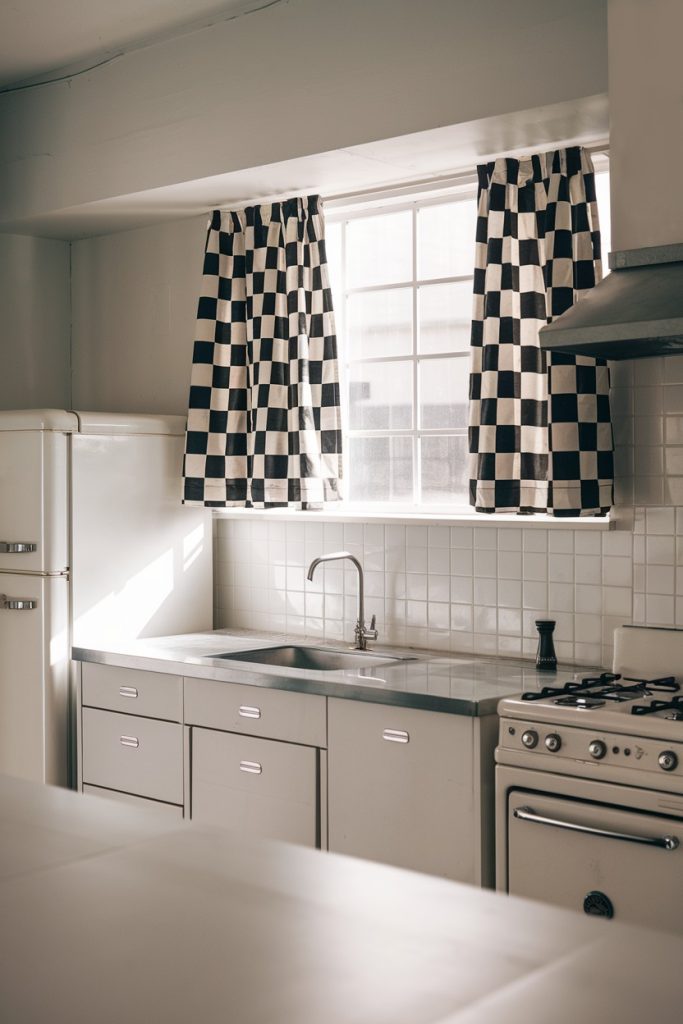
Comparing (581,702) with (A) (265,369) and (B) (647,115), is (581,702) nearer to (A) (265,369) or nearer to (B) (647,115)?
(B) (647,115)

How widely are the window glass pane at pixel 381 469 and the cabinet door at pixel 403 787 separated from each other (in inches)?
42.1

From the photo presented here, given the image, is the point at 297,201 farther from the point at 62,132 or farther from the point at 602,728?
the point at 602,728

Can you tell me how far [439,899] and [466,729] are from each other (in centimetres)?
198

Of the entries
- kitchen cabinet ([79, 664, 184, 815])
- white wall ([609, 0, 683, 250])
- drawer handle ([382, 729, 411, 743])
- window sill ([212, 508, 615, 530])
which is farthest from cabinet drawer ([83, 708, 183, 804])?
white wall ([609, 0, 683, 250])

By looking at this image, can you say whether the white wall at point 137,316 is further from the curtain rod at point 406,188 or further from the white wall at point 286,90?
the curtain rod at point 406,188

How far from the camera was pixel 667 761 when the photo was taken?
2637 mm

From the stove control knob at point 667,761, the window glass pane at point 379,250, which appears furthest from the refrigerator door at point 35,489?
the stove control knob at point 667,761

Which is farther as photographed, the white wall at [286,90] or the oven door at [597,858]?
the white wall at [286,90]

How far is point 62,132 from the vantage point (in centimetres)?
456

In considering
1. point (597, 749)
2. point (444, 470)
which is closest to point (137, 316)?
point (444, 470)

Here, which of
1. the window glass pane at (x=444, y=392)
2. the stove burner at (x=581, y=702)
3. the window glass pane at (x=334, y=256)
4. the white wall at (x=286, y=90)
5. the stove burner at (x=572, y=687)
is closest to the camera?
the stove burner at (x=581, y=702)

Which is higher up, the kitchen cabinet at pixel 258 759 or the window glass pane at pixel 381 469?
the window glass pane at pixel 381 469

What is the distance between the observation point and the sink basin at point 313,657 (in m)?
3.83

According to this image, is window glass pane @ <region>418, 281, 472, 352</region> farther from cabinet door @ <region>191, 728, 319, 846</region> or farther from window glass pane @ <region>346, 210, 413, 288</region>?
cabinet door @ <region>191, 728, 319, 846</region>
